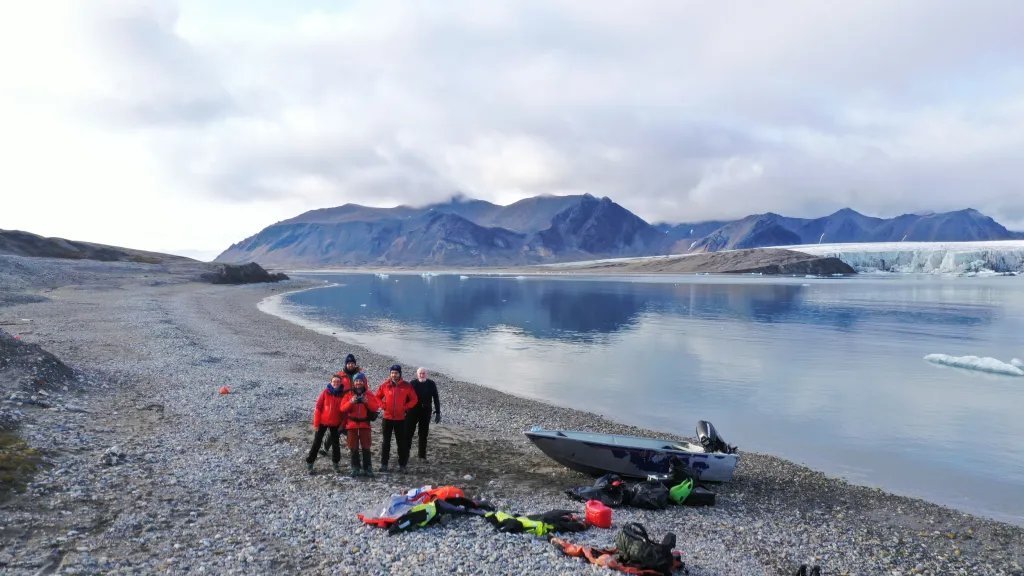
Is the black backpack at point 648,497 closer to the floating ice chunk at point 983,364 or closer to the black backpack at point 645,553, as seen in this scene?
the black backpack at point 645,553

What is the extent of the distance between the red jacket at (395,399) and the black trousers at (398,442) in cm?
15

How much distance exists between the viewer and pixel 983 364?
32344 mm

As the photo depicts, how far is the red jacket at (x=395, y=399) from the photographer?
1207 centimetres

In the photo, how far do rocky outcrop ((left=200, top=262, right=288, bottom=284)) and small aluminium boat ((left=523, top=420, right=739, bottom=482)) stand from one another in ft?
316

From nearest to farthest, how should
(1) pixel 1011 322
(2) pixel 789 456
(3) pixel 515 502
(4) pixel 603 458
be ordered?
(3) pixel 515 502 → (4) pixel 603 458 → (2) pixel 789 456 → (1) pixel 1011 322

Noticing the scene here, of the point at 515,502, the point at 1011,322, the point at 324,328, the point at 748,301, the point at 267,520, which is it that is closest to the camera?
the point at 267,520

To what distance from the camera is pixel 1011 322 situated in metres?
54.9

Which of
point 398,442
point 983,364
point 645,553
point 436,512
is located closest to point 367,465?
point 398,442

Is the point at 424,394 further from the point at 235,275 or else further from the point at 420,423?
the point at 235,275

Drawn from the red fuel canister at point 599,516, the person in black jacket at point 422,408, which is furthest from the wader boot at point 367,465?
the red fuel canister at point 599,516

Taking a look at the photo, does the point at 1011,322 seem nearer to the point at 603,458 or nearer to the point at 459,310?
the point at 459,310

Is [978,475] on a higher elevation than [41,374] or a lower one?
lower

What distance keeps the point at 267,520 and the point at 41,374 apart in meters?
10.4

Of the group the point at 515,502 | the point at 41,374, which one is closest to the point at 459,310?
the point at 41,374
